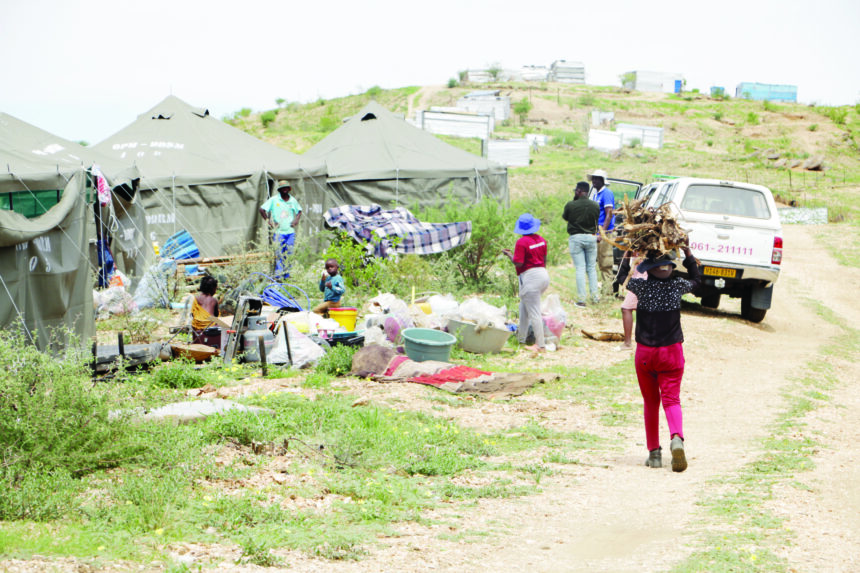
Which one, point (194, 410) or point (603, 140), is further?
point (603, 140)

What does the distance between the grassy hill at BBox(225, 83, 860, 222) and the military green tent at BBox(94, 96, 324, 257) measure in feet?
57.5

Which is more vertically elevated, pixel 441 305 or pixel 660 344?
pixel 660 344

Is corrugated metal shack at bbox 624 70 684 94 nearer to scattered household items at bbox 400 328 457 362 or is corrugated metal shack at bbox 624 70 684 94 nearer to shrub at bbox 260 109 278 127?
shrub at bbox 260 109 278 127

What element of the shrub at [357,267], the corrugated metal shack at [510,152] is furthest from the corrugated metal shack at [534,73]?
the shrub at [357,267]

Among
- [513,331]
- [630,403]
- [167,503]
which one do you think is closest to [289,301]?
[513,331]

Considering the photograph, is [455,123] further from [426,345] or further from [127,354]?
[127,354]

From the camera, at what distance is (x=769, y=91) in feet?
278

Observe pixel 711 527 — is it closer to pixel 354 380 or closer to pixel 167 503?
pixel 167 503

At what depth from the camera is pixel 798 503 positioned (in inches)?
185

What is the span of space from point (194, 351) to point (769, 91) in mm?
87574

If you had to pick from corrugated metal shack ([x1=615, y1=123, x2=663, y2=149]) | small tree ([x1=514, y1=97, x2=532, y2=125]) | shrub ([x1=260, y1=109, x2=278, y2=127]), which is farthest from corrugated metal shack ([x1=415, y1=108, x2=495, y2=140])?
small tree ([x1=514, y1=97, x2=532, y2=125])

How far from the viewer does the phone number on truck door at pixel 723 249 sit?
11.7m

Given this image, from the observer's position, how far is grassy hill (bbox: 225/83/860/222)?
36000mm

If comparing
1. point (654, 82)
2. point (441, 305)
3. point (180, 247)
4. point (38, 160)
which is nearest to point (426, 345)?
point (441, 305)
